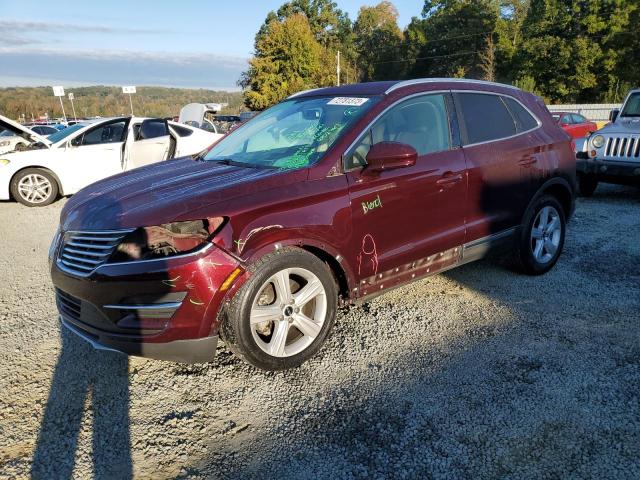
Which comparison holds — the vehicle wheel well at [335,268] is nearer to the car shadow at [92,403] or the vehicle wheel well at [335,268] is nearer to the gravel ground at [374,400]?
the gravel ground at [374,400]

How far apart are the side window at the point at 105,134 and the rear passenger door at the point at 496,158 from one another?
7.08 m

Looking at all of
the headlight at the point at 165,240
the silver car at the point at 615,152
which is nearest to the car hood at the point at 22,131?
the headlight at the point at 165,240

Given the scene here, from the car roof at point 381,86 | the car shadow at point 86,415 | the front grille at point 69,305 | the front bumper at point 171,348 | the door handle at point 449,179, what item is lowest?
the car shadow at point 86,415

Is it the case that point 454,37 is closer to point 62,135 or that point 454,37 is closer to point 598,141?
point 598,141

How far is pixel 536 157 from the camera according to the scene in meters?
4.25

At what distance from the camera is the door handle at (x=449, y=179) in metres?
3.55

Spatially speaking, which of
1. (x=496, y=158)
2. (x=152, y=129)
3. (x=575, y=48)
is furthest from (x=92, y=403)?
(x=575, y=48)

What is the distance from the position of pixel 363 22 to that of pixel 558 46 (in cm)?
3967

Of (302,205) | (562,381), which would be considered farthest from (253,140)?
(562,381)

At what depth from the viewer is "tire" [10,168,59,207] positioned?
27.2ft

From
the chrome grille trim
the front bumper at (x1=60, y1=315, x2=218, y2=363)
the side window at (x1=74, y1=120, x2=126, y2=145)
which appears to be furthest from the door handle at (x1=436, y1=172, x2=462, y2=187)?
the side window at (x1=74, y1=120, x2=126, y2=145)

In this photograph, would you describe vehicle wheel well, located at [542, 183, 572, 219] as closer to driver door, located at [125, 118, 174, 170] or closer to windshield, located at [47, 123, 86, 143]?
driver door, located at [125, 118, 174, 170]

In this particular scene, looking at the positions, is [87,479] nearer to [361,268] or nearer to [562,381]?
[361,268]

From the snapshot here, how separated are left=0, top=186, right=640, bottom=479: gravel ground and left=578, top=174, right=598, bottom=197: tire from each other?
437cm
